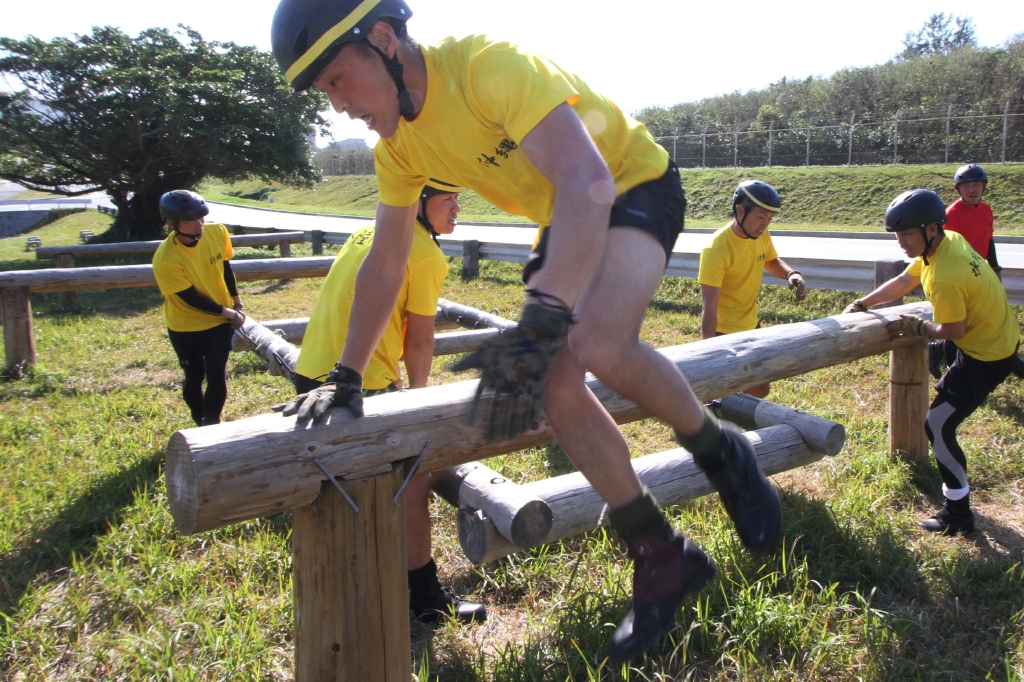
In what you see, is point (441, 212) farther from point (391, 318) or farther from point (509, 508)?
point (509, 508)

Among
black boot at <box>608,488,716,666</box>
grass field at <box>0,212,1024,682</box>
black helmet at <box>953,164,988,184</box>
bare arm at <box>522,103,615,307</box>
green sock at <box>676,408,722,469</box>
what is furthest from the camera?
black helmet at <box>953,164,988,184</box>

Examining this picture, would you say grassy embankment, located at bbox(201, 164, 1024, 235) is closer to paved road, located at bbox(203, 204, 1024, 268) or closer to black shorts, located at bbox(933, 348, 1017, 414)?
paved road, located at bbox(203, 204, 1024, 268)

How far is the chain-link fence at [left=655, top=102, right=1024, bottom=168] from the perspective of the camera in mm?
25016

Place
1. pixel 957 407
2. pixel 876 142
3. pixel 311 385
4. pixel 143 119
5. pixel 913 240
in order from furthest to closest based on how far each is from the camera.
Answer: pixel 876 142 → pixel 143 119 → pixel 913 240 → pixel 957 407 → pixel 311 385

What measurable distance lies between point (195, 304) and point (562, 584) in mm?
3529

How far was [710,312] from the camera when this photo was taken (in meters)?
5.12

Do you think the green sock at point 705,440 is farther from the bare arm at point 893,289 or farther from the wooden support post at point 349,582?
the bare arm at point 893,289

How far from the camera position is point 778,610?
9.64ft

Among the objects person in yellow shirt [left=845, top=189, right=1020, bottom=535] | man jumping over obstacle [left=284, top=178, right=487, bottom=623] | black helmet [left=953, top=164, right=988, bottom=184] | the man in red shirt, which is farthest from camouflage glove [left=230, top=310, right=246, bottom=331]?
black helmet [left=953, top=164, right=988, bottom=184]

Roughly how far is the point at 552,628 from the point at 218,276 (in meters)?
3.96

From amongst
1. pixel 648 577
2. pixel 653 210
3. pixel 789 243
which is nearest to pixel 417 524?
pixel 648 577

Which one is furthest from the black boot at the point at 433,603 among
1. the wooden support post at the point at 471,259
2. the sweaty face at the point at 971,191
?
the wooden support post at the point at 471,259

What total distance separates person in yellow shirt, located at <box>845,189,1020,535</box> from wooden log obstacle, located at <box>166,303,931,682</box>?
2.63 meters

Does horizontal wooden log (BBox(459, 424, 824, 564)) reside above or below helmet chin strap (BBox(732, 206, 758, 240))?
below
